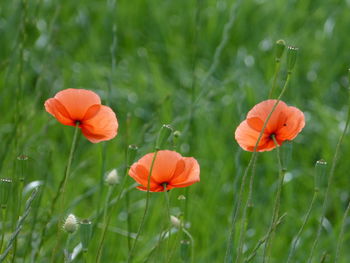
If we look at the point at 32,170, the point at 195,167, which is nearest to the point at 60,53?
the point at 32,170

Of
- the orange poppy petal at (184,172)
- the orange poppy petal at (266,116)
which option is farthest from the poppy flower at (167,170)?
the orange poppy petal at (266,116)

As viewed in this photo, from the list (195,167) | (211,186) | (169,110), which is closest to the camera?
(195,167)

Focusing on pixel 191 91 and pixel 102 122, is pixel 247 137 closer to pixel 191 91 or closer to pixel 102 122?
pixel 102 122

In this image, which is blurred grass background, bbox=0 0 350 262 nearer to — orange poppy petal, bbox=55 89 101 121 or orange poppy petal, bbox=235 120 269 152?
orange poppy petal, bbox=55 89 101 121

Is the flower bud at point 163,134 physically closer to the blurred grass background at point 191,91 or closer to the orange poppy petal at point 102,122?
the orange poppy petal at point 102,122

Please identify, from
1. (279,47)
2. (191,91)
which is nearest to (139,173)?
(279,47)

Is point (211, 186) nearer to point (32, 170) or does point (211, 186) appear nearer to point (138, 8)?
point (32, 170)

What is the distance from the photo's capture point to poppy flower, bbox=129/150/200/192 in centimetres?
120

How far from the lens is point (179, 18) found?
354cm

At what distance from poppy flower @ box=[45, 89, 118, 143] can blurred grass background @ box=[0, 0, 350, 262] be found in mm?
485

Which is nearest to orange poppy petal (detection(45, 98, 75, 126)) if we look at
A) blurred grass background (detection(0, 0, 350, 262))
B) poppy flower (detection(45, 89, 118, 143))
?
poppy flower (detection(45, 89, 118, 143))

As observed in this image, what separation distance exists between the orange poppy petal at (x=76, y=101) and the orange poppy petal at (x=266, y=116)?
0.79 feet

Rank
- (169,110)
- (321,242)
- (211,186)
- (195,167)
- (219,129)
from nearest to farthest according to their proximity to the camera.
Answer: (195,167), (169,110), (321,242), (211,186), (219,129)

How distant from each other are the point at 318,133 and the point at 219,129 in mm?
357
